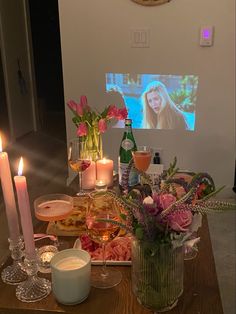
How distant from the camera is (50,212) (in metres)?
1.21

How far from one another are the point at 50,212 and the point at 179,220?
18.9 inches

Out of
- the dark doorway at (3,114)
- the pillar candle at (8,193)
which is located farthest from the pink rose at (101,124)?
the dark doorway at (3,114)

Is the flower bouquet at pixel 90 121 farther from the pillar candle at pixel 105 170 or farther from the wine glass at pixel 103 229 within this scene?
the wine glass at pixel 103 229

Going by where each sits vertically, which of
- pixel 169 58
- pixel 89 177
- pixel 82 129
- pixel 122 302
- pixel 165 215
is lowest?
pixel 122 302

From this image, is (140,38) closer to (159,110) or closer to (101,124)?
(159,110)

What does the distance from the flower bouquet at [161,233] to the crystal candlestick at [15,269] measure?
331 millimetres

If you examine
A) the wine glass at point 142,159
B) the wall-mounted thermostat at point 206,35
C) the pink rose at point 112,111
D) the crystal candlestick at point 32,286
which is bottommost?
the crystal candlestick at point 32,286

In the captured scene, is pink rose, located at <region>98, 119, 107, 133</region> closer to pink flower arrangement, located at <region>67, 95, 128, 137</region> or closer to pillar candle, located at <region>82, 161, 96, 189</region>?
pink flower arrangement, located at <region>67, 95, 128, 137</region>

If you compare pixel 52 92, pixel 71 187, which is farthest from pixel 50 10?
pixel 71 187

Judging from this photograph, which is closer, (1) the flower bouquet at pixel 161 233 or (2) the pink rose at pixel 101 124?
(1) the flower bouquet at pixel 161 233

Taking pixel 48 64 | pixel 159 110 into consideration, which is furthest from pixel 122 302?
pixel 48 64

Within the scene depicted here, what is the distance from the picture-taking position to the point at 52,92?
5.18 m

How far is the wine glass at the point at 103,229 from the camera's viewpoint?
1.04 metres

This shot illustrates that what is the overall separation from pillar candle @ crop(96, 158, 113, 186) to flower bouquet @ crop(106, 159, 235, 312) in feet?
2.21
